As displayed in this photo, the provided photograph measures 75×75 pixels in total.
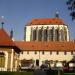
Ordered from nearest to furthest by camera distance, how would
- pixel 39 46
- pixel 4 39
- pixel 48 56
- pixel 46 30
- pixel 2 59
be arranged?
pixel 2 59, pixel 4 39, pixel 48 56, pixel 39 46, pixel 46 30

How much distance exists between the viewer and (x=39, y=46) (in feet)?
381

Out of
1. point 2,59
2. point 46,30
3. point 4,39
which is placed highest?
point 46,30

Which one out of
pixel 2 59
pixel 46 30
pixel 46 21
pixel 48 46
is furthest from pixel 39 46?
pixel 46 21

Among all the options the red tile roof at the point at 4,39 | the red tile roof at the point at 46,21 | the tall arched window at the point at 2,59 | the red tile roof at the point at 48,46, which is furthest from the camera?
the red tile roof at the point at 46,21

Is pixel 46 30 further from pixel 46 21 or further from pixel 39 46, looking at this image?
pixel 39 46

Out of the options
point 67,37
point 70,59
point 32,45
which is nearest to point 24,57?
point 32,45

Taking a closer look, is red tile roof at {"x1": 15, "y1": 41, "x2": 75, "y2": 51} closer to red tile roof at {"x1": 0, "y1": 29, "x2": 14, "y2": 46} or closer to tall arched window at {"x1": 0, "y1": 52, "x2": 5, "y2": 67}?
red tile roof at {"x1": 0, "y1": 29, "x2": 14, "y2": 46}

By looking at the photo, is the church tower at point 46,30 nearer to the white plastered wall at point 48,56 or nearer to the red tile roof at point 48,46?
the red tile roof at point 48,46

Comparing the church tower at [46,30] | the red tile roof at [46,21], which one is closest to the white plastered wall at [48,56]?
the church tower at [46,30]

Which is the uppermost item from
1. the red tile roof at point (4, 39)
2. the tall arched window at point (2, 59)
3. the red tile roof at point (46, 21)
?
the red tile roof at point (46, 21)

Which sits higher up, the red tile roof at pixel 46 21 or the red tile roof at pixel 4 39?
the red tile roof at pixel 46 21

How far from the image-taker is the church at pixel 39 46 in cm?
6191

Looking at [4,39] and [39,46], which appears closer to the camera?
[4,39]

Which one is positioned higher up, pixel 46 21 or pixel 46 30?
pixel 46 21
